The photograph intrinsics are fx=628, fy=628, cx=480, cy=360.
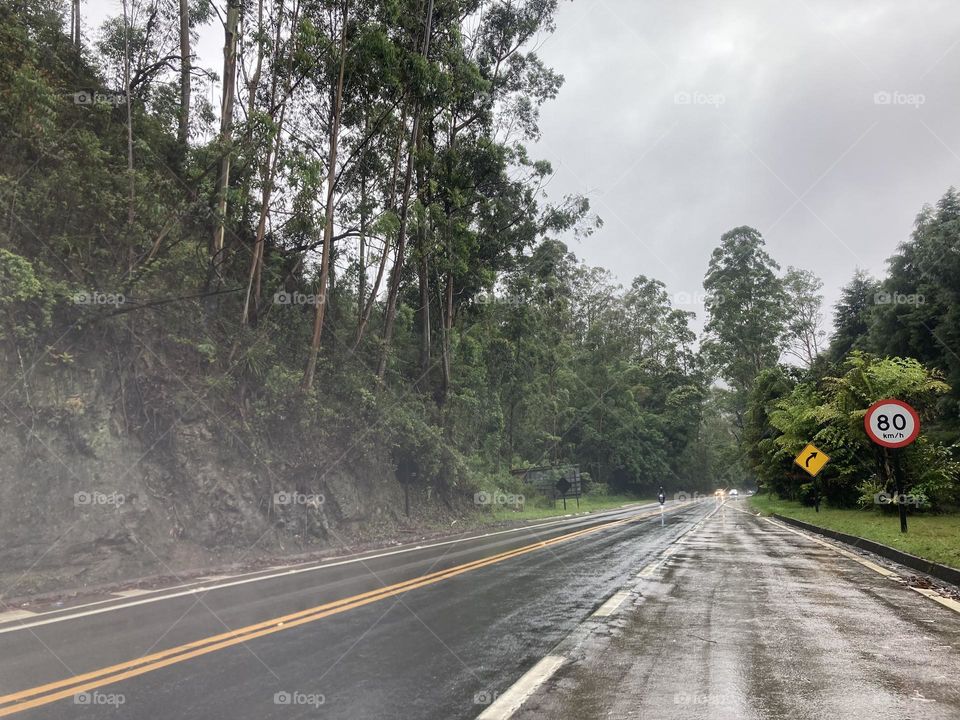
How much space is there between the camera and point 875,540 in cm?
1362

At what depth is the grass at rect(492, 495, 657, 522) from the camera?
3169cm

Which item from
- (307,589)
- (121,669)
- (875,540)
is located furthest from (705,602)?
(875,540)

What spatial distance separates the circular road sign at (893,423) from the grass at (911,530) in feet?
6.53

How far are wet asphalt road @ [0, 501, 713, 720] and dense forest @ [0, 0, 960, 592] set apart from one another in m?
5.22

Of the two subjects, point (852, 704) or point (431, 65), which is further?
point (431, 65)

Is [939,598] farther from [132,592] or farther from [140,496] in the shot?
[140,496]

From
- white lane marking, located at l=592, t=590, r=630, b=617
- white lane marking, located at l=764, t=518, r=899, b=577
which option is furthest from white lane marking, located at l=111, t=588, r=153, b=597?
white lane marking, located at l=764, t=518, r=899, b=577

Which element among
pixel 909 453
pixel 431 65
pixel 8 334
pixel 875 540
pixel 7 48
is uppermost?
pixel 431 65

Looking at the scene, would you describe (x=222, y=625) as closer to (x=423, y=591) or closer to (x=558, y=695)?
(x=423, y=591)

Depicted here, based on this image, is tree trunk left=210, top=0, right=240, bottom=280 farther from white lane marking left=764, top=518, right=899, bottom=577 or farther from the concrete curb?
the concrete curb

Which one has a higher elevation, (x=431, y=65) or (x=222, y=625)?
(x=431, y=65)

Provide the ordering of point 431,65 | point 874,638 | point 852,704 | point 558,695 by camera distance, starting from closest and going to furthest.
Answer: point 852,704, point 558,695, point 874,638, point 431,65

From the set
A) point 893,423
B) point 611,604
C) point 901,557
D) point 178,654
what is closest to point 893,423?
point 893,423

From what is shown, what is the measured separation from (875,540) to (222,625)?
13.3m
